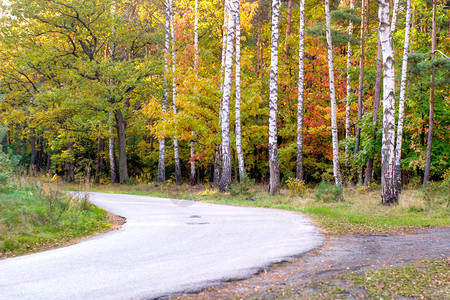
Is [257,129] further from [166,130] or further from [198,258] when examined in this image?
[198,258]

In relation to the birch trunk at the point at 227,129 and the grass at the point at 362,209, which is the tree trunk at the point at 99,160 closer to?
the grass at the point at 362,209

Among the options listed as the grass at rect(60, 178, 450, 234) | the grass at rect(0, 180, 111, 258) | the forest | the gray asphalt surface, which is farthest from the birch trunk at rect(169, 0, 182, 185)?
the gray asphalt surface

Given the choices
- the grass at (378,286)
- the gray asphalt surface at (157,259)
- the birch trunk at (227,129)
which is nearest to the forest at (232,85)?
the birch trunk at (227,129)

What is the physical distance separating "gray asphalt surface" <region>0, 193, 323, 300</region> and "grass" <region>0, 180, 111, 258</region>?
79 centimetres

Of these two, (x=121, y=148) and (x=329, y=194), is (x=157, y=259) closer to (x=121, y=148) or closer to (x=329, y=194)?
(x=329, y=194)

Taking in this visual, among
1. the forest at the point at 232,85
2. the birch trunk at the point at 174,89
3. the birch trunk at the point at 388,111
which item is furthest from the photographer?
the birch trunk at the point at 174,89

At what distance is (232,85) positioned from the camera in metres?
25.1

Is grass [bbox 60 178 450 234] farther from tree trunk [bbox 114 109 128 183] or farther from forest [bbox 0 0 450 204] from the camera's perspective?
tree trunk [bbox 114 109 128 183]

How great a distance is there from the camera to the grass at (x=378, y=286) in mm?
4629

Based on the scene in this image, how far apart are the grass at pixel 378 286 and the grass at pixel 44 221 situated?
5.51 meters

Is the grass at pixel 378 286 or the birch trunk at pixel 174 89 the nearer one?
the grass at pixel 378 286

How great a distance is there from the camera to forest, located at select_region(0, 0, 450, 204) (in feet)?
65.2

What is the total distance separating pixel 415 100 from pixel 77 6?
20981mm

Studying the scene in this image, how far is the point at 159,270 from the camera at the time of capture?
542cm
